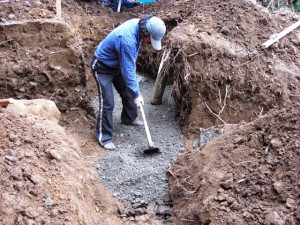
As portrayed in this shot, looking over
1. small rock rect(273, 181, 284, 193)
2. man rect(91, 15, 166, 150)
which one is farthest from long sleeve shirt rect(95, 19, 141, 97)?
small rock rect(273, 181, 284, 193)

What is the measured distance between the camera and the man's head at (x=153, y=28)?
15.6ft

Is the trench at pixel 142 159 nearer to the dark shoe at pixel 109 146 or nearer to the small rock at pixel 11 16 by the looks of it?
the dark shoe at pixel 109 146

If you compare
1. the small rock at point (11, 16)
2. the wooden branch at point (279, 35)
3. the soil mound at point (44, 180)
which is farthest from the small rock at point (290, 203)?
the small rock at point (11, 16)

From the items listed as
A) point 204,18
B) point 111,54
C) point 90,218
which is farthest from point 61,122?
point 204,18

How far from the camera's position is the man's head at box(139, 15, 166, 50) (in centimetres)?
476

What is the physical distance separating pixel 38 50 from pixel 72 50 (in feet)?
1.56

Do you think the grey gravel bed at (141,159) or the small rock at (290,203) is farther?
the grey gravel bed at (141,159)

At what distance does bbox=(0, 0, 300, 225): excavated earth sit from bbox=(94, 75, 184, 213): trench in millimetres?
150

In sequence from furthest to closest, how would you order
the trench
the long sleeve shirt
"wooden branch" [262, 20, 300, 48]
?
"wooden branch" [262, 20, 300, 48]
the long sleeve shirt
the trench

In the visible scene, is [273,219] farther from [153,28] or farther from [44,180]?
[153,28]

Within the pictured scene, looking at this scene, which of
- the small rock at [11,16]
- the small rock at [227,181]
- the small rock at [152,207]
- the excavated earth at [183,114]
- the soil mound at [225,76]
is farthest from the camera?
the small rock at [11,16]

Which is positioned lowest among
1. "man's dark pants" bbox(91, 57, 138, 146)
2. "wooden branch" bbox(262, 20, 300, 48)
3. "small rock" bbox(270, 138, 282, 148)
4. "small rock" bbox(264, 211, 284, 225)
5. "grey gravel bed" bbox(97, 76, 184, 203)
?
"grey gravel bed" bbox(97, 76, 184, 203)

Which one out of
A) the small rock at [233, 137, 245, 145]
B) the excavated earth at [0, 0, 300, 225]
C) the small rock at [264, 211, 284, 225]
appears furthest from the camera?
the small rock at [233, 137, 245, 145]

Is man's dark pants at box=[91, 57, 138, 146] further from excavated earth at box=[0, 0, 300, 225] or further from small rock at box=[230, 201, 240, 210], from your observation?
small rock at box=[230, 201, 240, 210]
